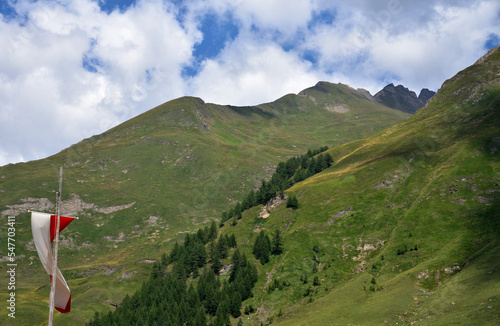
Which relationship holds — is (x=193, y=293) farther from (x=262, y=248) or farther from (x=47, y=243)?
(x=47, y=243)

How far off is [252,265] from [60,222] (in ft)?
354

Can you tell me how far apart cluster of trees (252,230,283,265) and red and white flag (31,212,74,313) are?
360ft

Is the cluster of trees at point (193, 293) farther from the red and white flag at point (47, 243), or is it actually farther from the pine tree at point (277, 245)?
the red and white flag at point (47, 243)

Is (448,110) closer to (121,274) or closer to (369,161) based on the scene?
(369,161)

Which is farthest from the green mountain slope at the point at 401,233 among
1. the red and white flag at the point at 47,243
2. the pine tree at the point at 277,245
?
the red and white flag at the point at 47,243

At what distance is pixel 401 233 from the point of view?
10638 centimetres

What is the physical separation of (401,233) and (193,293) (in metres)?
75.4

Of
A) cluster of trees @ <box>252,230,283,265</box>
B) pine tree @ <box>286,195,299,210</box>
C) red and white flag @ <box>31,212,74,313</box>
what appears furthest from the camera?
pine tree @ <box>286,195,299,210</box>

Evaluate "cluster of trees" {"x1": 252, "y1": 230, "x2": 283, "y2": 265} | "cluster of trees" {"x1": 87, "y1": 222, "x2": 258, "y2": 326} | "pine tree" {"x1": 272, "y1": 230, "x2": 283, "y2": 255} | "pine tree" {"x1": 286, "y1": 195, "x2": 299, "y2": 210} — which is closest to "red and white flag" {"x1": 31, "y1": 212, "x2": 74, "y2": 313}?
"cluster of trees" {"x1": 87, "y1": 222, "x2": 258, "y2": 326}

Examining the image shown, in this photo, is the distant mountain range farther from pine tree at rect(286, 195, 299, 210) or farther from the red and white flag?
the red and white flag

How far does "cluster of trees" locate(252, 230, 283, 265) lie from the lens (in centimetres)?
12268

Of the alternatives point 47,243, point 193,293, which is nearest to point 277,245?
point 193,293

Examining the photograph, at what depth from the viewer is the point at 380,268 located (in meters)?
96.7

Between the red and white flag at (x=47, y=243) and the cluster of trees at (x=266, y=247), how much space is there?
109840mm
